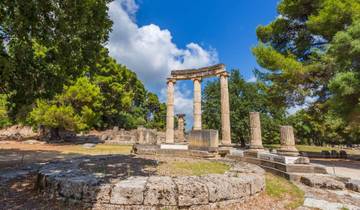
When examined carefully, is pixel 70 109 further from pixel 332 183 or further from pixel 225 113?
pixel 332 183

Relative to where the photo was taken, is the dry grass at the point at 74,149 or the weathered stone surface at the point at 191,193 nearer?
the weathered stone surface at the point at 191,193

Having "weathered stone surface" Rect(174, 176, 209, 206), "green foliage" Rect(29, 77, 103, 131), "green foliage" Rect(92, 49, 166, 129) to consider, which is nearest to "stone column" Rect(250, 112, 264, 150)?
"weathered stone surface" Rect(174, 176, 209, 206)

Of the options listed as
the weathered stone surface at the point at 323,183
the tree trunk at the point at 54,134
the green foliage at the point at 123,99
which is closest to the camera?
the weathered stone surface at the point at 323,183

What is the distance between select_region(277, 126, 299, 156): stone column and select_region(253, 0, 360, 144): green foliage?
3.22 meters

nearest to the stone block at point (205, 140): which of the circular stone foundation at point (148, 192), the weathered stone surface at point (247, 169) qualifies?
the weathered stone surface at point (247, 169)

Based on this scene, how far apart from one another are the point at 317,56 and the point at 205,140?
931cm

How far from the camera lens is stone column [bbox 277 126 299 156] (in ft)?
33.0

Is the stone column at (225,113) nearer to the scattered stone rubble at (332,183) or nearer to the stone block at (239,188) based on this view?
the scattered stone rubble at (332,183)

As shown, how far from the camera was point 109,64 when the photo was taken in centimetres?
3180

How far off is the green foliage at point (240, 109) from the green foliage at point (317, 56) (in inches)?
328

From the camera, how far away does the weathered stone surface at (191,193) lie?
13.1 feet

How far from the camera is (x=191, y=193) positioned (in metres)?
4.07

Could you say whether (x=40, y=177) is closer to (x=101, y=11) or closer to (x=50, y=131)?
(x=101, y=11)

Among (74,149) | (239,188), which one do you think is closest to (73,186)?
(239,188)
